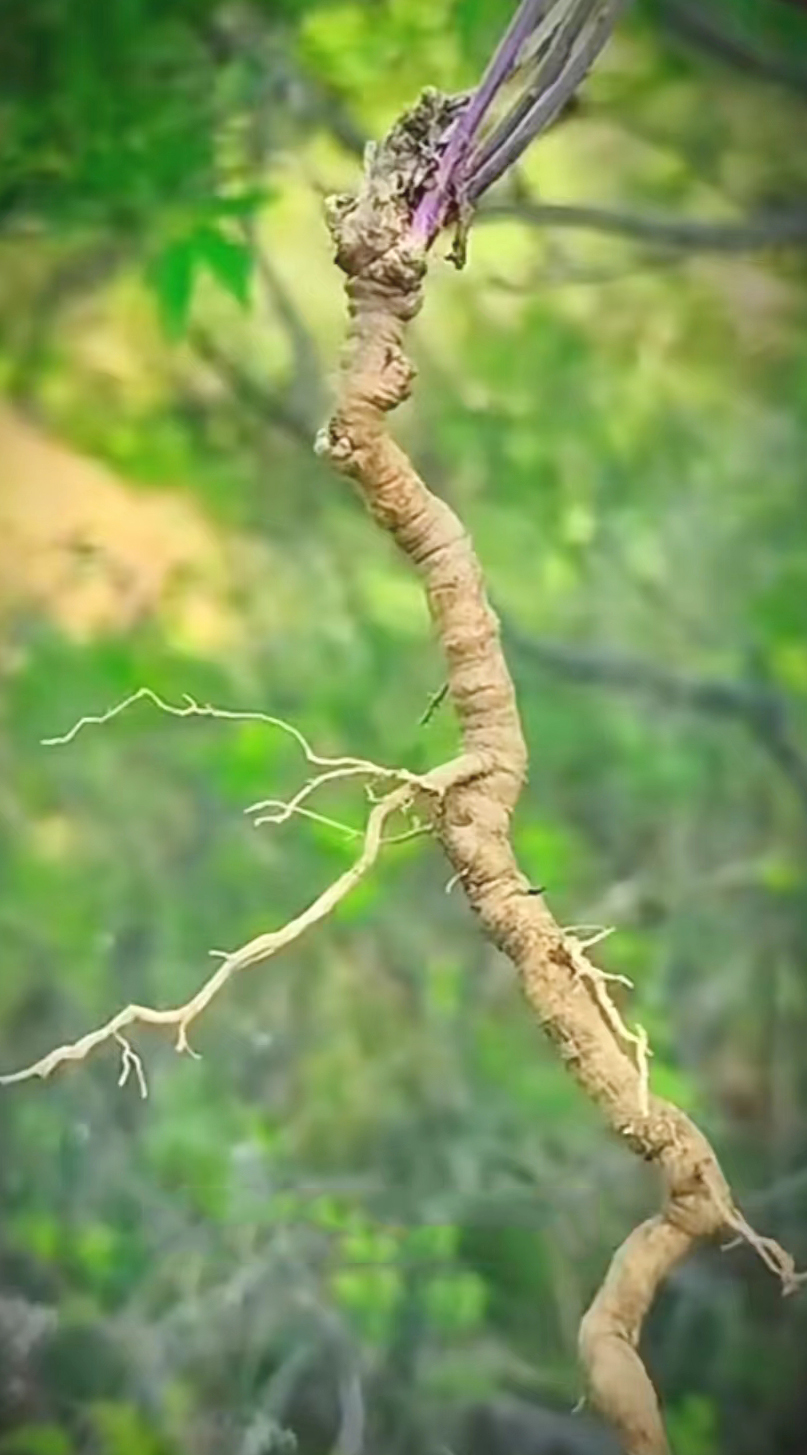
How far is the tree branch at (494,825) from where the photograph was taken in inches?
20.6

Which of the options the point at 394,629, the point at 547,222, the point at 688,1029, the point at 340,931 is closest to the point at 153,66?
the point at 547,222

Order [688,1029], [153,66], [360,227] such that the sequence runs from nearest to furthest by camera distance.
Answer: [360,227] → [153,66] → [688,1029]

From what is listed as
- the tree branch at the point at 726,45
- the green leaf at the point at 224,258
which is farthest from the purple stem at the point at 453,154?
the tree branch at the point at 726,45

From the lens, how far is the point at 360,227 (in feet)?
1.69

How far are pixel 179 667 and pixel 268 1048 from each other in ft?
0.70

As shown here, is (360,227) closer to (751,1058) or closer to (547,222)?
(547,222)

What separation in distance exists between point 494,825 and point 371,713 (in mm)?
526

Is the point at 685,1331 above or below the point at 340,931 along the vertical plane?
below

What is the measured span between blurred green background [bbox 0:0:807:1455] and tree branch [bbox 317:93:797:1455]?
35 cm

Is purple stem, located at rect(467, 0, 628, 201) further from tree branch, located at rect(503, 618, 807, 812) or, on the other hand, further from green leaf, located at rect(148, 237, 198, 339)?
tree branch, located at rect(503, 618, 807, 812)

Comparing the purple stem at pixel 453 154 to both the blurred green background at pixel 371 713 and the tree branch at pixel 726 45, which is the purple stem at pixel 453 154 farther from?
the tree branch at pixel 726 45

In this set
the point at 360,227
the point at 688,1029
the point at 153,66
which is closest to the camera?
the point at 360,227

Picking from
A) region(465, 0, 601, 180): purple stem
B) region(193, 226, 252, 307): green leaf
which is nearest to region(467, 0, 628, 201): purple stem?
region(465, 0, 601, 180): purple stem

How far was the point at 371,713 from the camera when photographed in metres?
1.07
